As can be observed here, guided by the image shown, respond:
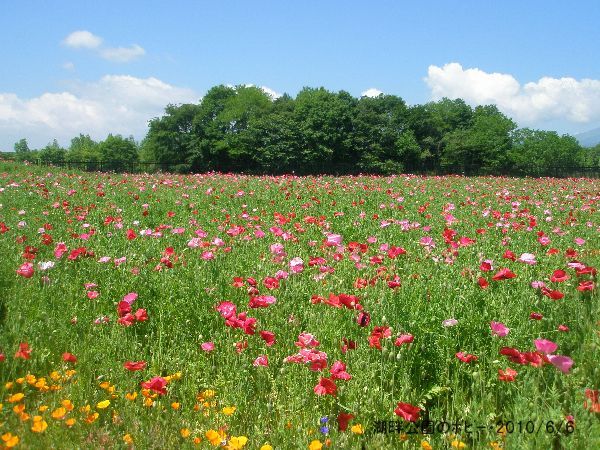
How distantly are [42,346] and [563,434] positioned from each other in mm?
3043

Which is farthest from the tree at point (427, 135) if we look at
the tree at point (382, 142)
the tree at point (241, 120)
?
the tree at point (241, 120)

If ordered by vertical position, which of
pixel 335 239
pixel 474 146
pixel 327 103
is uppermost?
pixel 327 103

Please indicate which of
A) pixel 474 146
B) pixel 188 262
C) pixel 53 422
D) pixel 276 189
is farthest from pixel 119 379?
pixel 474 146

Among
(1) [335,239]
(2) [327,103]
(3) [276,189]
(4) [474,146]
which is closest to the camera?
(1) [335,239]

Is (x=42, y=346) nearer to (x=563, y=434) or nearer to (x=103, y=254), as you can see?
(x=103, y=254)

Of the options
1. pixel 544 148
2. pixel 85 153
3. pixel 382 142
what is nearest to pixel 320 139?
pixel 382 142

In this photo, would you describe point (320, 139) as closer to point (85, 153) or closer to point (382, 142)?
point (382, 142)

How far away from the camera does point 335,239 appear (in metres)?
Answer: 4.37

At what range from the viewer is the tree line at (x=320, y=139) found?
53.9 m

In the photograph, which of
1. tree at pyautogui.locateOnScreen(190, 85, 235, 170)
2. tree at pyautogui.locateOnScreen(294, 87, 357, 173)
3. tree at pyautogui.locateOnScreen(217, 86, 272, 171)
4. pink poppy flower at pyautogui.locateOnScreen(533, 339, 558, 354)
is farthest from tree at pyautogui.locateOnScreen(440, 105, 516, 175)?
pink poppy flower at pyautogui.locateOnScreen(533, 339, 558, 354)

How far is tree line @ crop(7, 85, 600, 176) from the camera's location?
177ft

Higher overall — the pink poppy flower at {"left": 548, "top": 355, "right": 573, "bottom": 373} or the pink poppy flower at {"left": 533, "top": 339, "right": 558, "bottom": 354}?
the pink poppy flower at {"left": 533, "top": 339, "right": 558, "bottom": 354}

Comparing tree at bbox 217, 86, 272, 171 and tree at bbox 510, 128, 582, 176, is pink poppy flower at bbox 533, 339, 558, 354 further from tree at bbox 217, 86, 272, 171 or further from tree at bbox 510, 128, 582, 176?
tree at bbox 510, 128, 582, 176

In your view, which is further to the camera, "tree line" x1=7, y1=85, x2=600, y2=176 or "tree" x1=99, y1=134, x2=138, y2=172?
"tree" x1=99, y1=134, x2=138, y2=172
